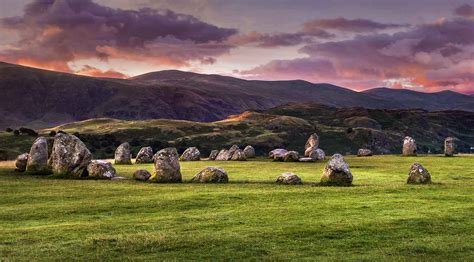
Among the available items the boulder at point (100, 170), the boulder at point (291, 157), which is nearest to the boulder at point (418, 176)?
the boulder at point (100, 170)

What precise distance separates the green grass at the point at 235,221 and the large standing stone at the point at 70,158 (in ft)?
20.6

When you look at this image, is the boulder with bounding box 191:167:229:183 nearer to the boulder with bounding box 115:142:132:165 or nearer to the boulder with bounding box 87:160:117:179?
the boulder with bounding box 87:160:117:179

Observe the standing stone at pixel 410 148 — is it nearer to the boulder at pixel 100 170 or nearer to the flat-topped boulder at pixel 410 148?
the flat-topped boulder at pixel 410 148

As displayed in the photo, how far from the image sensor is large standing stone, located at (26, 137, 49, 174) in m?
52.6

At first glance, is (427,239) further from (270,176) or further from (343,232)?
(270,176)

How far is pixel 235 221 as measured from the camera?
26031 mm

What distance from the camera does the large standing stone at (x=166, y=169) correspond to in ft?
152

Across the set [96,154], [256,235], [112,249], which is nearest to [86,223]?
[112,249]

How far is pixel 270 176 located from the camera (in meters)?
51.6

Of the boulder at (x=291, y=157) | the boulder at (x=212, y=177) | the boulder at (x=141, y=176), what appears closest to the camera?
the boulder at (x=212, y=177)

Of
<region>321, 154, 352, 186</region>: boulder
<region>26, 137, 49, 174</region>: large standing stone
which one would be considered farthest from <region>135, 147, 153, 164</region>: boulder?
<region>321, 154, 352, 186</region>: boulder

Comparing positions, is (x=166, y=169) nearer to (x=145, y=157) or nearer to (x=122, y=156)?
(x=122, y=156)

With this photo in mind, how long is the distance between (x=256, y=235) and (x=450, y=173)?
37.6 meters

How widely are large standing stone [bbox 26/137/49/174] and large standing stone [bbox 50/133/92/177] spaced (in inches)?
113
